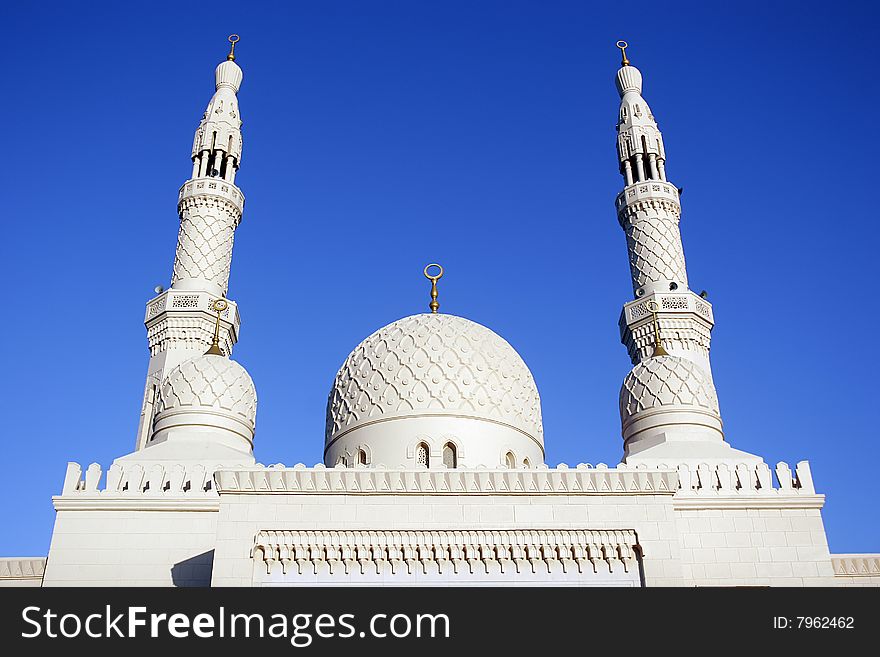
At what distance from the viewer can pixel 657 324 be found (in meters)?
14.8

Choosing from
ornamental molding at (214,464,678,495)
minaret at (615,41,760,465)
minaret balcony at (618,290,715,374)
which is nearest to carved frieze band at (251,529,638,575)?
ornamental molding at (214,464,678,495)

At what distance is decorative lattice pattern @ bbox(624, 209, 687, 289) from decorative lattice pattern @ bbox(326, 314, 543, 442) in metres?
4.79

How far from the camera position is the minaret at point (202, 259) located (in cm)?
1511

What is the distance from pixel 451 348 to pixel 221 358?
3.41 m

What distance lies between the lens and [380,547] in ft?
24.7

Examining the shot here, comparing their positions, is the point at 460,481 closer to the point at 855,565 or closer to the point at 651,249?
the point at 855,565

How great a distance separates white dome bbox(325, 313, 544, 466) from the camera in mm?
11195

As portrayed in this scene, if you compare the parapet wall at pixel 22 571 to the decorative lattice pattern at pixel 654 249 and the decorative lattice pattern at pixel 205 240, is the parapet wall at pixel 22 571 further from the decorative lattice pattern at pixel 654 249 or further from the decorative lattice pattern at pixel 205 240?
the decorative lattice pattern at pixel 654 249

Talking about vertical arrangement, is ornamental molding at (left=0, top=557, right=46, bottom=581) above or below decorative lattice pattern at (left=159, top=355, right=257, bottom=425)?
below

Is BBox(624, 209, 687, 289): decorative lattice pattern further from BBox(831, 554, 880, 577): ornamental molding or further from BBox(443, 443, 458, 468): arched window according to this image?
BBox(831, 554, 880, 577): ornamental molding

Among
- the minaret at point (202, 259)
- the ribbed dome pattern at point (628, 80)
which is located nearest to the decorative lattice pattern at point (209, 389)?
the minaret at point (202, 259)
